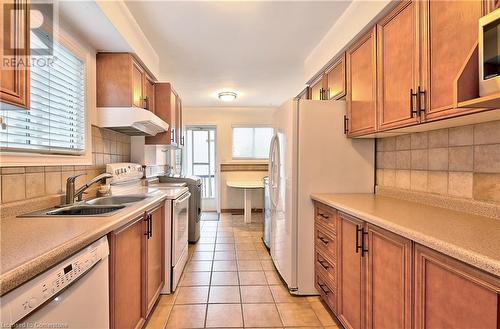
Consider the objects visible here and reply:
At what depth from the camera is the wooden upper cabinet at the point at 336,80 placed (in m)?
2.40

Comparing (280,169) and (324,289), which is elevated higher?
(280,169)

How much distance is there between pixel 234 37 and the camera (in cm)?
262

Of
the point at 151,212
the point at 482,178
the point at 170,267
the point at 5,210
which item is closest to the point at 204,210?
the point at 170,267

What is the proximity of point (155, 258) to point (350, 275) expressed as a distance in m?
1.44

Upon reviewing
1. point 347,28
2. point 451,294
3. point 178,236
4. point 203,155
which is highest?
point 347,28

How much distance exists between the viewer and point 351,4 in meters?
2.05

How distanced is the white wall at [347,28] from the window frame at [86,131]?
2144 mm

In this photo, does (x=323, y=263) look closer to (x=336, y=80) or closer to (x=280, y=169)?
(x=280, y=169)

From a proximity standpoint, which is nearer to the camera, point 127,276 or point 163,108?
point 127,276

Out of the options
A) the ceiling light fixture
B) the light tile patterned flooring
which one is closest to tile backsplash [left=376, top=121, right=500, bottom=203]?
the light tile patterned flooring

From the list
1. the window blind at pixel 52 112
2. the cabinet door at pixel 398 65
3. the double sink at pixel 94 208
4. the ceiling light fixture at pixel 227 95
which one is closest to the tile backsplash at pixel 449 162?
the cabinet door at pixel 398 65

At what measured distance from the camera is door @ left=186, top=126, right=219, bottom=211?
607 centimetres

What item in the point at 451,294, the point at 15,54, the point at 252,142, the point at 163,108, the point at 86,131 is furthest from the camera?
the point at 252,142

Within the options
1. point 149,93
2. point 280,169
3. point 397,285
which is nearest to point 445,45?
point 397,285
